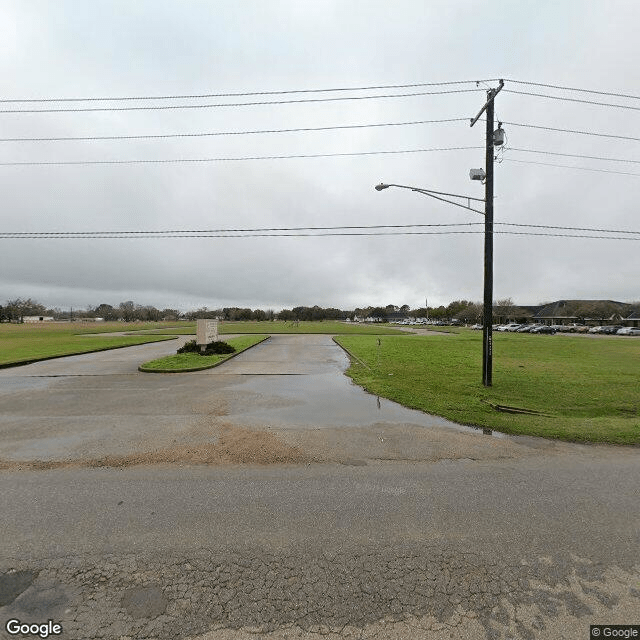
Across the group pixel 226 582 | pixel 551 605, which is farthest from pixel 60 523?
pixel 551 605

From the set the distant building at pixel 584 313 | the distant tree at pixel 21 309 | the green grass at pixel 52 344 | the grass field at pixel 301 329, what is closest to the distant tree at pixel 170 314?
the distant tree at pixel 21 309

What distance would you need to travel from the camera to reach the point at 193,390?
9.82 m

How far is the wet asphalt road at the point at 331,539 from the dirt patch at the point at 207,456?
20 cm

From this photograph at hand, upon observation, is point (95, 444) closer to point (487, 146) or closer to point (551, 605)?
point (551, 605)

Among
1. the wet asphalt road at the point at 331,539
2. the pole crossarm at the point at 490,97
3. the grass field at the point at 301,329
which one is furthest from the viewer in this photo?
the grass field at the point at 301,329

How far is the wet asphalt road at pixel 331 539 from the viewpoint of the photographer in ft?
7.45

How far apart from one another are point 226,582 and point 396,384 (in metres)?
8.80

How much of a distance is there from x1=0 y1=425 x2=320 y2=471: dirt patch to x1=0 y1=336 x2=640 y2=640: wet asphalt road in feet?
0.66

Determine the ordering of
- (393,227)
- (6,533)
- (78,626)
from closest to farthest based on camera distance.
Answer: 1. (78,626)
2. (6,533)
3. (393,227)

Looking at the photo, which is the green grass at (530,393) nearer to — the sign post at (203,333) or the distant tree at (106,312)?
the sign post at (203,333)

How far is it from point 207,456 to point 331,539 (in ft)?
8.87

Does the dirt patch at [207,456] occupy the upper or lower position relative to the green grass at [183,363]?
lower

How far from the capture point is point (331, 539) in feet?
10.0

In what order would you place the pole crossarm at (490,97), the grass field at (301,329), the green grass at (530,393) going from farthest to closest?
the grass field at (301,329) → the pole crossarm at (490,97) → the green grass at (530,393)
